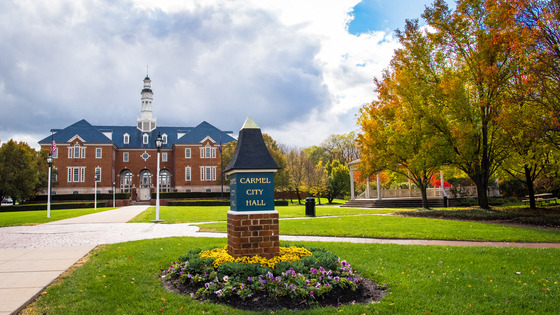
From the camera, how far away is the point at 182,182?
60.4 m

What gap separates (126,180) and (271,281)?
6447 centimetres

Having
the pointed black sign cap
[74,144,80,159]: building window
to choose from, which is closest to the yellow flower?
the pointed black sign cap

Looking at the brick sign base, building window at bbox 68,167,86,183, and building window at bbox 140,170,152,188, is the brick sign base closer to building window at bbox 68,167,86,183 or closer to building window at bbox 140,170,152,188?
building window at bbox 68,167,86,183

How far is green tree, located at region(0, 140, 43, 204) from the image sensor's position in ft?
136

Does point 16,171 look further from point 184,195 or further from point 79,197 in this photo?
point 184,195

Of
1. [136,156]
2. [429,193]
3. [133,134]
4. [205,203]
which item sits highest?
[133,134]

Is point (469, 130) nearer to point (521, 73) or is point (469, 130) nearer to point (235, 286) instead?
point (521, 73)

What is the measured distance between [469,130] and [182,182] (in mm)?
49255

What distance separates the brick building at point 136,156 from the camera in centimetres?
5778

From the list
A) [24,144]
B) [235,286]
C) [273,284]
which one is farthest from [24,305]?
[24,144]

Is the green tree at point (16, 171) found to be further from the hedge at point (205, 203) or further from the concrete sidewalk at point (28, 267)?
the concrete sidewalk at point (28, 267)

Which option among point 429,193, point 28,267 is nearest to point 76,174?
point 429,193

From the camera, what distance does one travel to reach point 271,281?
5.57 metres

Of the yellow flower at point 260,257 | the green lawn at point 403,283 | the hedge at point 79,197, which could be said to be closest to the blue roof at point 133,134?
the hedge at point 79,197
